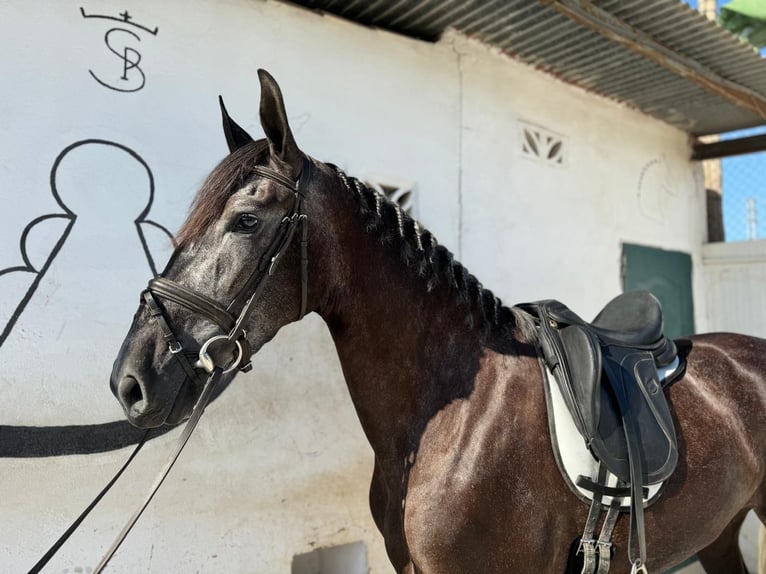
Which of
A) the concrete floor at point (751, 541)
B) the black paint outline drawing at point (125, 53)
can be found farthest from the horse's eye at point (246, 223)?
the concrete floor at point (751, 541)

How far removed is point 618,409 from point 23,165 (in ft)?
7.39

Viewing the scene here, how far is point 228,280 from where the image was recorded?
1.26 m

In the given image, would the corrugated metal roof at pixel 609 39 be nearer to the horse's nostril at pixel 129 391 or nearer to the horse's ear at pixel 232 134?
the horse's ear at pixel 232 134

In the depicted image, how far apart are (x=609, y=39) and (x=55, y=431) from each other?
351cm

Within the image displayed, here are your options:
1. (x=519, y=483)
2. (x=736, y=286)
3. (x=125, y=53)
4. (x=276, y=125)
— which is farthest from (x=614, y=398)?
(x=736, y=286)

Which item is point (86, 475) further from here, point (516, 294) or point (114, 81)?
point (516, 294)

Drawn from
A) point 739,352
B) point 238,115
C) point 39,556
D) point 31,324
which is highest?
point 238,115

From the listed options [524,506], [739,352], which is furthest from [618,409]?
[739,352]

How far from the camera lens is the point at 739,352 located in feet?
6.63

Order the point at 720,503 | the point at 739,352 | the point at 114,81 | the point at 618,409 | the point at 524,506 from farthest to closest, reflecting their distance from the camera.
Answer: the point at 114,81 → the point at 739,352 → the point at 720,503 → the point at 618,409 → the point at 524,506

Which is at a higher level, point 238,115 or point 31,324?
point 238,115

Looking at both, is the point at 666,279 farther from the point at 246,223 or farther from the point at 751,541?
the point at 246,223

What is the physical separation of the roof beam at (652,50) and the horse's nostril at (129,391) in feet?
8.38

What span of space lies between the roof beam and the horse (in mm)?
1870
